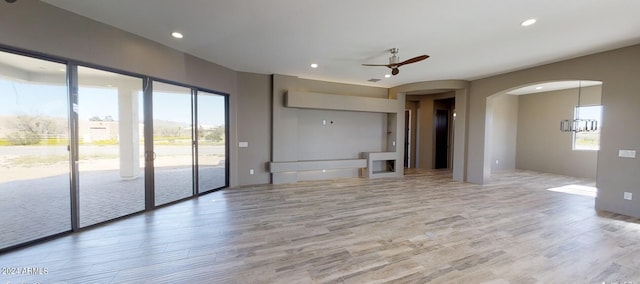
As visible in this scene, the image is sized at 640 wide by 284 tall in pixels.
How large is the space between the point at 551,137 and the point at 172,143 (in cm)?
1112

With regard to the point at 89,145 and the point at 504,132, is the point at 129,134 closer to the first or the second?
the point at 89,145

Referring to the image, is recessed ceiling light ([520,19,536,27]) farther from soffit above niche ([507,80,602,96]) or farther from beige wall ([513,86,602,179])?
beige wall ([513,86,602,179])

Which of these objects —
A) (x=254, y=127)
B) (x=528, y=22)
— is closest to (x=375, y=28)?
(x=528, y=22)

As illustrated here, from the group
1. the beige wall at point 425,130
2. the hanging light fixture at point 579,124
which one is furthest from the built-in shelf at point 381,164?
the hanging light fixture at point 579,124

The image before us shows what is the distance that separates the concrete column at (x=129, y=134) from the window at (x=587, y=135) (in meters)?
11.5

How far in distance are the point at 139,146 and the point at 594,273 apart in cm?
609

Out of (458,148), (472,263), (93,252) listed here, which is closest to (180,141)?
(93,252)

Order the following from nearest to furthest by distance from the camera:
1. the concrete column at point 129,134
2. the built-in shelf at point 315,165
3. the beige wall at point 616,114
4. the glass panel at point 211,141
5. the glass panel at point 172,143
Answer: the beige wall at point 616,114, the concrete column at point 129,134, the glass panel at point 172,143, the glass panel at point 211,141, the built-in shelf at point 315,165

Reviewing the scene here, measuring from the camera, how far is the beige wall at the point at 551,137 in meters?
7.14

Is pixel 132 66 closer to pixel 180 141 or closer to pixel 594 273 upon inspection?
pixel 180 141

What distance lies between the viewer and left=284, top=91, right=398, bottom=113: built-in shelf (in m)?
5.96

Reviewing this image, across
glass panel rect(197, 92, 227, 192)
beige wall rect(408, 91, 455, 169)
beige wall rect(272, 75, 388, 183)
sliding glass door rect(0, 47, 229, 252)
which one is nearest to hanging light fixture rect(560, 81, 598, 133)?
beige wall rect(408, 91, 455, 169)

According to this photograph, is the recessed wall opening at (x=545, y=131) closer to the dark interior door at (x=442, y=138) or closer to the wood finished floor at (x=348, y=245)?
the dark interior door at (x=442, y=138)

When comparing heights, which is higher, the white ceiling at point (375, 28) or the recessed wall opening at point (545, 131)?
the white ceiling at point (375, 28)
